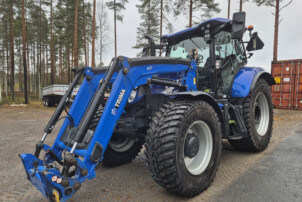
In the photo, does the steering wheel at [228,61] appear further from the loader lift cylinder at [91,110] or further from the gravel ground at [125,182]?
the loader lift cylinder at [91,110]

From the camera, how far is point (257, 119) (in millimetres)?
4516

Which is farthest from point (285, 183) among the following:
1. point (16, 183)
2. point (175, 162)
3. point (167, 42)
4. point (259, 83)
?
point (16, 183)

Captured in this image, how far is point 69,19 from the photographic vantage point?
2156cm

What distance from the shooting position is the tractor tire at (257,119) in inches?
152

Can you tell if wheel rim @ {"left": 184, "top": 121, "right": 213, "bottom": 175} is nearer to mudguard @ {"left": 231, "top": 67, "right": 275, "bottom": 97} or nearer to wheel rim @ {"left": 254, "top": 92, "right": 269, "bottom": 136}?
mudguard @ {"left": 231, "top": 67, "right": 275, "bottom": 97}

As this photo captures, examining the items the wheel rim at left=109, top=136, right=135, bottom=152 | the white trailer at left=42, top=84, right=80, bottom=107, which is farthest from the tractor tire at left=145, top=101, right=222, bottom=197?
the white trailer at left=42, top=84, right=80, bottom=107

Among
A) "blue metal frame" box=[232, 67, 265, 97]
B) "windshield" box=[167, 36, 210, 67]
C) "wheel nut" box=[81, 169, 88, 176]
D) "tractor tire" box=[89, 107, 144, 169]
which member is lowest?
"tractor tire" box=[89, 107, 144, 169]

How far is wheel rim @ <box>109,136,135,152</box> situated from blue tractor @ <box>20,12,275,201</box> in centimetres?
2

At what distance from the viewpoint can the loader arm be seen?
198 cm

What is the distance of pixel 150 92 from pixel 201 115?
0.76 m

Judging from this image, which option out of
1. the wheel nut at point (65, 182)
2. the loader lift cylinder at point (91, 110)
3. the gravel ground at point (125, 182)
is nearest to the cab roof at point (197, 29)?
the loader lift cylinder at point (91, 110)

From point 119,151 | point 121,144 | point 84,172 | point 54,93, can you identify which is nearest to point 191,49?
point 121,144

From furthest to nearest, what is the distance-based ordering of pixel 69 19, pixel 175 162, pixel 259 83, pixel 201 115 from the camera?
pixel 69 19, pixel 259 83, pixel 201 115, pixel 175 162

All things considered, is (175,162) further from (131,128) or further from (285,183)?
(285,183)
